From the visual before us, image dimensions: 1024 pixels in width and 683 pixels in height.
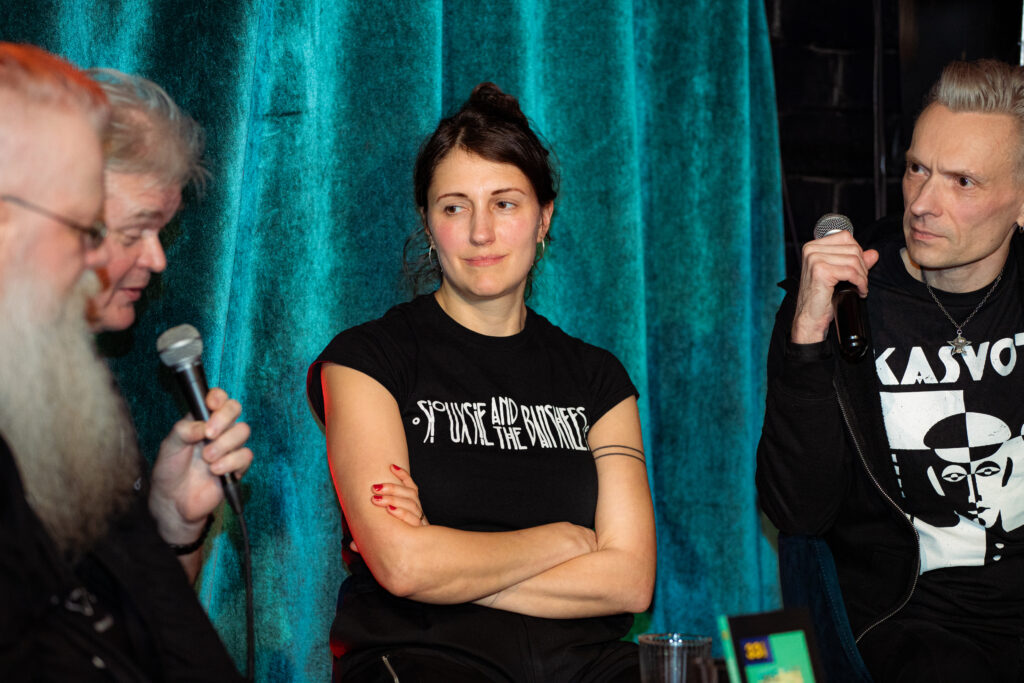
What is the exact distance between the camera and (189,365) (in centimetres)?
137

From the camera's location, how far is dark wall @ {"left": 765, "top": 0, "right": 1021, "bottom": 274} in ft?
8.72

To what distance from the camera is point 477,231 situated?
6.40ft

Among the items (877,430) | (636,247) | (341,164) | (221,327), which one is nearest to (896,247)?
(877,430)

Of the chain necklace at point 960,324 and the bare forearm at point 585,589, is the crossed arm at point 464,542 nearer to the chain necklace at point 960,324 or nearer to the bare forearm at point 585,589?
the bare forearm at point 585,589

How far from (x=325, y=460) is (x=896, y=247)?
135 centimetres

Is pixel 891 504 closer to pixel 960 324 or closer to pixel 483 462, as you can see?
pixel 960 324

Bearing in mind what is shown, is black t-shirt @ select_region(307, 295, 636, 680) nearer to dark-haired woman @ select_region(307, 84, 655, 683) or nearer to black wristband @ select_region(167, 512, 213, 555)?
dark-haired woman @ select_region(307, 84, 655, 683)

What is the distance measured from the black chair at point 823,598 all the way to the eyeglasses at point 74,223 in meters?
1.36

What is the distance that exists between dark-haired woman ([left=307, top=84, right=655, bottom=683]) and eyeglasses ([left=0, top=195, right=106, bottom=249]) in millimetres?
641

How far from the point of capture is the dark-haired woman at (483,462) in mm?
1694

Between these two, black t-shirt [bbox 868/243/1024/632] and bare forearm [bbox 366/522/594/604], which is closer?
bare forearm [bbox 366/522/594/604]

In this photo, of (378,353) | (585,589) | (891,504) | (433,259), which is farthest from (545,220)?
(891,504)

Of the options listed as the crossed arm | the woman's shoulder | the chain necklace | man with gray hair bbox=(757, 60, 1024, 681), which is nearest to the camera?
the crossed arm

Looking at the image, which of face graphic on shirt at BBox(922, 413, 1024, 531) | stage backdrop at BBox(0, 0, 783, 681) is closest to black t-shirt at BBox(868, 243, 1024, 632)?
face graphic on shirt at BBox(922, 413, 1024, 531)
